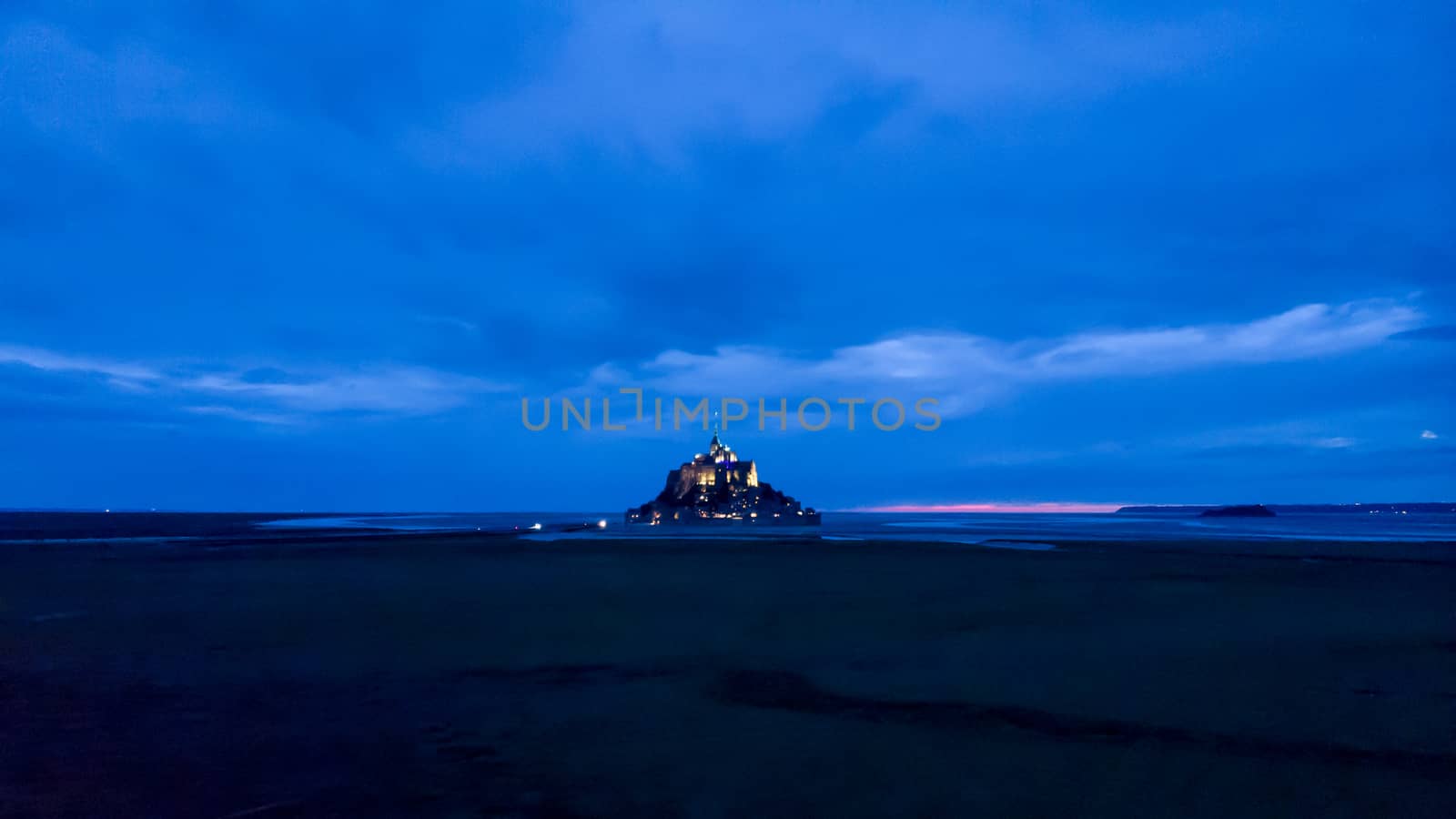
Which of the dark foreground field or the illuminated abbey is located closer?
the dark foreground field

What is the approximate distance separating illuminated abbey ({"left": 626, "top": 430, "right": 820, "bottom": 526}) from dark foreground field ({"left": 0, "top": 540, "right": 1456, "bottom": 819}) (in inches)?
3892

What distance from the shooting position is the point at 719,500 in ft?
421

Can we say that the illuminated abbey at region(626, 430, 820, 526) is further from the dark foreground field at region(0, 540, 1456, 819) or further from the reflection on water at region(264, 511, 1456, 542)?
the dark foreground field at region(0, 540, 1456, 819)

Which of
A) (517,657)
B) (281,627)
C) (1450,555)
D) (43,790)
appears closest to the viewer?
(43,790)

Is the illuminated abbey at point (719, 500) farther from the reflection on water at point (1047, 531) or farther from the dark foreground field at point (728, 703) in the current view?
the dark foreground field at point (728, 703)

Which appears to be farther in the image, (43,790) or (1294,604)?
(1294,604)

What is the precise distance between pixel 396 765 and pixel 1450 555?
48.3 meters

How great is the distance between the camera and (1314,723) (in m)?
9.44

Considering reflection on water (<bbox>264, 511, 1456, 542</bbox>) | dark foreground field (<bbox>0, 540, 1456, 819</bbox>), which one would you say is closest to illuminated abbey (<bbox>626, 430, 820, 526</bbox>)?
reflection on water (<bbox>264, 511, 1456, 542</bbox>)

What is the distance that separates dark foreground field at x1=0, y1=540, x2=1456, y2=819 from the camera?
721cm

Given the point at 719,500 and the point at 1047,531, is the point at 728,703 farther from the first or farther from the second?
the point at 719,500

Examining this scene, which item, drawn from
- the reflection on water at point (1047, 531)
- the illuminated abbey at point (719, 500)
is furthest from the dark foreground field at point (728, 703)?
the illuminated abbey at point (719, 500)

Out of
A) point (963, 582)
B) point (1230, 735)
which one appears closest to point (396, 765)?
point (1230, 735)

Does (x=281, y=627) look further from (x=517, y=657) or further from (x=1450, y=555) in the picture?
(x=1450, y=555)
